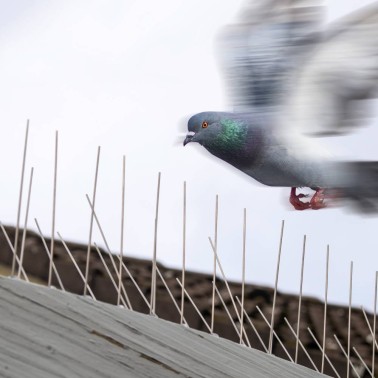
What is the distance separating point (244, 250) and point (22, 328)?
88 cm

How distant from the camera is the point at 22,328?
155cm

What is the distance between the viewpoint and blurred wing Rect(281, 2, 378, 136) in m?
2.07

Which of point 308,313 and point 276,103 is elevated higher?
point 276,103

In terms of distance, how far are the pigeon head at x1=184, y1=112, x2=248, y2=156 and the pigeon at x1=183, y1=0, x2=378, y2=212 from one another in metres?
0.15

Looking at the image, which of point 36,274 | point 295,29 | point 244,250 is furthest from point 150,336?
point 36,274

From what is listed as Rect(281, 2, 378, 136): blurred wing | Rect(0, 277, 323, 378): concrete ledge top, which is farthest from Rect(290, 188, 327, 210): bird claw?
Rect(0, 277, 323, 378): concrete ledge top

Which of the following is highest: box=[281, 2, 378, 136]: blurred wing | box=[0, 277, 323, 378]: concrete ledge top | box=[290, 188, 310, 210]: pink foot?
box=[281, 2, 378, 136]: blurred wing

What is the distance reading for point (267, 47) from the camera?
2182mm

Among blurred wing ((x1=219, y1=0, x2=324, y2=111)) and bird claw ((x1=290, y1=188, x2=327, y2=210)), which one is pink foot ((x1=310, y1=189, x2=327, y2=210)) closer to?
bird claw ((x1=290, y1=188, x2=327, y2=210))

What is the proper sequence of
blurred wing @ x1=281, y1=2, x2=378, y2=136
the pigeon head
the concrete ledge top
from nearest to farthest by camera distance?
the concrete ledge top → blurred wing @ x1=281, y1=2, x2=378, y2=136 → the pigeon head

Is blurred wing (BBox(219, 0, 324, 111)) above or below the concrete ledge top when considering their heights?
above

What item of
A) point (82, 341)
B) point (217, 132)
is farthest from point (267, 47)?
point (82, 341)

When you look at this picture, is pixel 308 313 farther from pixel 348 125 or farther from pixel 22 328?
pixel 22 328

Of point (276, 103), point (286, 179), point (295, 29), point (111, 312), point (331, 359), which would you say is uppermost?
point (295, 29)
